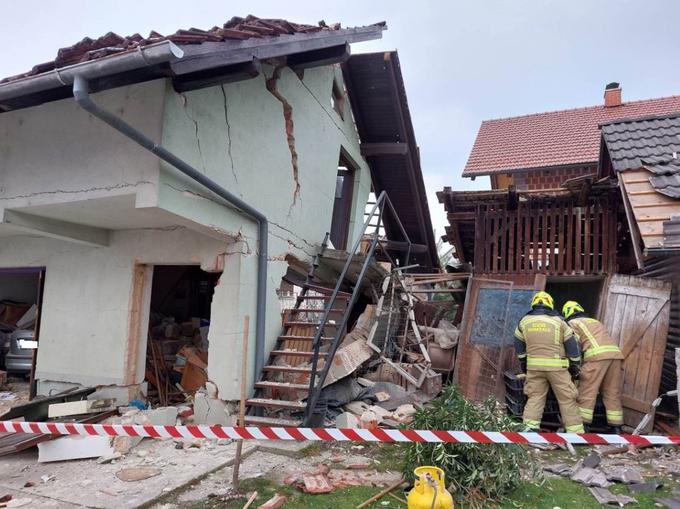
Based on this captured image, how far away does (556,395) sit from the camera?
5.31 m

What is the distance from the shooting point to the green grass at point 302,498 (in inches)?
135

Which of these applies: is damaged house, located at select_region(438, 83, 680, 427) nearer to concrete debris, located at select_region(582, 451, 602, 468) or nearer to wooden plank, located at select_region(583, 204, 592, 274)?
wooden plank, located at select_region(583, 204, 592, 274)

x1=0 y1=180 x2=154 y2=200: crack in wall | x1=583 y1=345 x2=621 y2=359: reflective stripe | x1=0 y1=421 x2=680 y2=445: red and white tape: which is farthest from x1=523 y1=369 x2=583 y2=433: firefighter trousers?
x1=0 y1=180 x2=154 y2=200: crack in wall

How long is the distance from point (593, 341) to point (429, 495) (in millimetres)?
3607

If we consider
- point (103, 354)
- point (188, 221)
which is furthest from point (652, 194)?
point (103, 354)

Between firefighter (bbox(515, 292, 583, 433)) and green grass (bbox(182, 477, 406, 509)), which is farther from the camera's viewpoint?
firefighter (bbox(515, 292, 583, 433))

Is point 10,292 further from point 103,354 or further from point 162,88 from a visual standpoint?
point 162,88

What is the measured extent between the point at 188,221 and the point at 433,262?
8.96 meters

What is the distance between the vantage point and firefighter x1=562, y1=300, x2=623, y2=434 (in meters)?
5.36

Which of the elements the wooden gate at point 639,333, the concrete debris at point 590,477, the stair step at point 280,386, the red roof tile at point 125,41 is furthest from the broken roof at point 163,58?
the wooden gate at point 639,333

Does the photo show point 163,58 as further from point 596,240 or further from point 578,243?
point 596,240

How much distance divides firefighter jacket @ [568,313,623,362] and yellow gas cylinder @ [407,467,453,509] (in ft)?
11.0

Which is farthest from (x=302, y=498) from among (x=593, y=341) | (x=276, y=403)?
(x=593, y=341)

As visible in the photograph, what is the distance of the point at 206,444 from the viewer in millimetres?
4816
